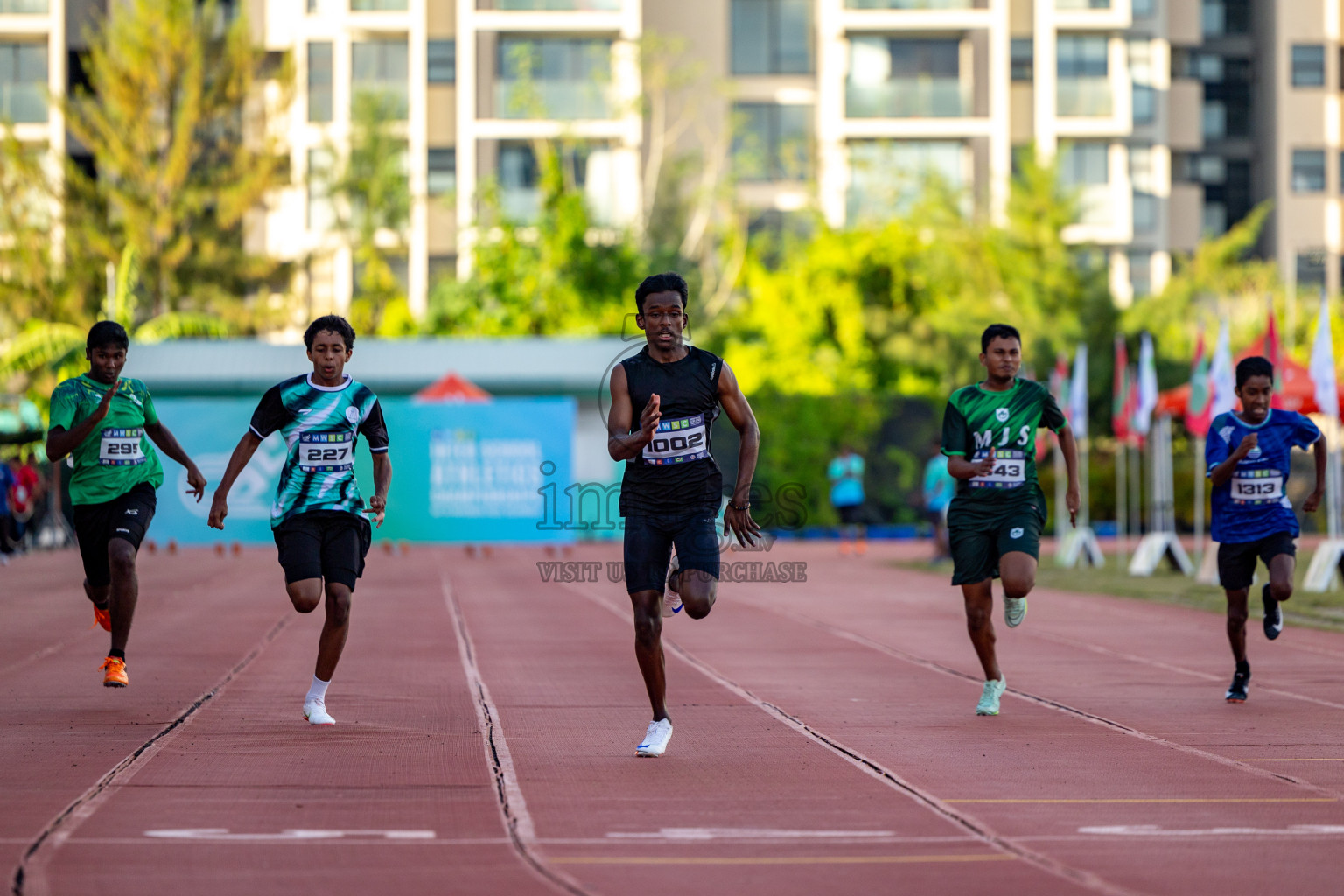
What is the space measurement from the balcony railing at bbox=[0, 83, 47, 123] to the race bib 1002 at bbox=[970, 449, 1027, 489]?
165 feet

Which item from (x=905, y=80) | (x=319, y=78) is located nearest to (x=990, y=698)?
(x=905, y=80)

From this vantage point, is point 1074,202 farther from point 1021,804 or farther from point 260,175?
point 1021,804

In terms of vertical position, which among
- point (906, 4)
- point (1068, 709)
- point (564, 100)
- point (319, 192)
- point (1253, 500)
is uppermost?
point (906, 4)

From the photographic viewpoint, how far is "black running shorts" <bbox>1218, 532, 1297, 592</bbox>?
9.99m

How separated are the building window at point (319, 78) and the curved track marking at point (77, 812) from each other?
45.5 meters

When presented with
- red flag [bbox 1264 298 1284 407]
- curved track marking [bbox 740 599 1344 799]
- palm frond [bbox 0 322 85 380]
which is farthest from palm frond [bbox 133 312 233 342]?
curved track marking [bbox 740 599 1344 799]

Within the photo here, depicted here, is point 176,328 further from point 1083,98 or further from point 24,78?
point 1083,98

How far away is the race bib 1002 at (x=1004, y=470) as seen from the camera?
30.0 feet

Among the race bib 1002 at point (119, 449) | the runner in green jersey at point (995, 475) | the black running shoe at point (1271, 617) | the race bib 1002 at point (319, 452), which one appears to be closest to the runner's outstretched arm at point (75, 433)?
the race bib 1002 at point (119, 449)

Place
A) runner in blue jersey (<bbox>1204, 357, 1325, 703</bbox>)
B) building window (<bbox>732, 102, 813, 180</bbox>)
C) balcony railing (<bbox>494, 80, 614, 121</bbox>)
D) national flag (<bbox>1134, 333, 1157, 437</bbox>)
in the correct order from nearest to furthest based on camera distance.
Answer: runner in blue jersey (<bbox>1204, 357, 1325, 703</bbox>)
national flag (<bbox>1134, 333, 1157, 437</bbox>)
balcony railing (<bbox>494, 80, 614, 121</bbox>)
building window (<bbox>732, 102, 813, 180</bbox>)

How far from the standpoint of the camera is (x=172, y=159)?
51.1m

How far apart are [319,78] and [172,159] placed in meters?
5.31

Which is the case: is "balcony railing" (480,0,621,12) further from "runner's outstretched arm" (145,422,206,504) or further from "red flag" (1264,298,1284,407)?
"runner's outstretched arm" (145,422,206,504)

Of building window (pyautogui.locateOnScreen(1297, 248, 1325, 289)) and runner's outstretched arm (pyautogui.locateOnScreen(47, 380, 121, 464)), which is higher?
building window (pyautogui.locateOnScreen(1297, 248, 1325, 289))
